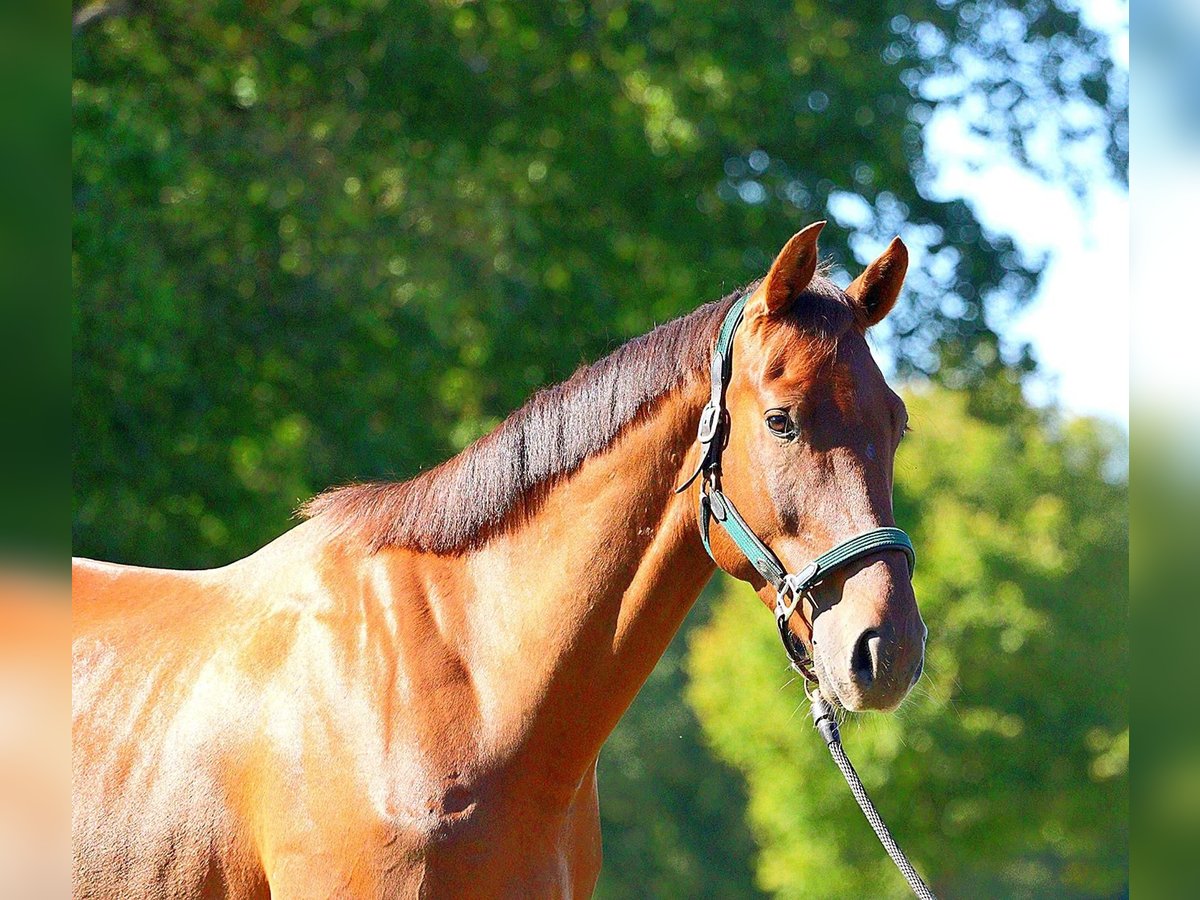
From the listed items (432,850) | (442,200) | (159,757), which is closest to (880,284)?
(432,850)

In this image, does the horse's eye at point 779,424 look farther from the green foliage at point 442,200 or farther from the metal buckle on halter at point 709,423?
the green foliage at point 442,200

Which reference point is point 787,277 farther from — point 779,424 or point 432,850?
point 432,850

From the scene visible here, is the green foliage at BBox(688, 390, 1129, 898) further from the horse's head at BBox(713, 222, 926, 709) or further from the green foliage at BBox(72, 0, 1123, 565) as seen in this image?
the horse's head at BBox(713, 222, 926, 709)

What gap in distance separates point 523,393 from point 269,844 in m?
8.47

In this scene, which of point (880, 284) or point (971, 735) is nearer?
point (880, 284)

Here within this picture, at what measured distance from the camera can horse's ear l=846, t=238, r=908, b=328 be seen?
10.6 feet

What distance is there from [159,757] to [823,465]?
184 cm

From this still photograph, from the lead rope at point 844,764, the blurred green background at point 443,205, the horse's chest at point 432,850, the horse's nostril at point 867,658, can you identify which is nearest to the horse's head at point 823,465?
the horse's nostril at point 867,658

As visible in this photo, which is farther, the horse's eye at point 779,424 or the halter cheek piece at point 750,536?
the horse's eye at point 779,424

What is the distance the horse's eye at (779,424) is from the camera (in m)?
2.95

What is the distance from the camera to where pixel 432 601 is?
10.8 ft

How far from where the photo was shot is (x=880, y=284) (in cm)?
327

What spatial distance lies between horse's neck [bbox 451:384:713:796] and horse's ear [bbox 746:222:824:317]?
26 centimetres
